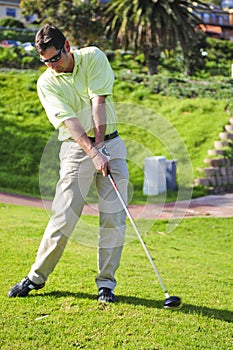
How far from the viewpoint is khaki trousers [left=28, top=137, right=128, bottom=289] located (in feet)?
15.1

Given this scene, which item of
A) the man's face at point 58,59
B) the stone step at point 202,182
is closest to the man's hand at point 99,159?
the man's face at point 58,59

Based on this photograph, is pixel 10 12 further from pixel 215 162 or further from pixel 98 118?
pixel 98 118

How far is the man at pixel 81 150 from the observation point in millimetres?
4465

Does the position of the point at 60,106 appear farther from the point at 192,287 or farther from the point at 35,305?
the point at 192,287

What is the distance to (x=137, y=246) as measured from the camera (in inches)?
299

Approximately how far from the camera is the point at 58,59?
442 cm

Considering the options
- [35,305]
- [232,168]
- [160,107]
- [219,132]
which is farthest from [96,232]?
[160,107]

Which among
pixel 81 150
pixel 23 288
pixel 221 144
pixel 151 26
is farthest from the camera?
pixel 151 26

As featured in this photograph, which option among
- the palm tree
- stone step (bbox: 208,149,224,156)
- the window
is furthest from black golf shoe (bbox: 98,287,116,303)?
the window

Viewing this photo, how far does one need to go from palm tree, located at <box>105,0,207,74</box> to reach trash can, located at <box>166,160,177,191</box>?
909cm

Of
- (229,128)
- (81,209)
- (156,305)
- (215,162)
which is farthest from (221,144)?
(81,209)

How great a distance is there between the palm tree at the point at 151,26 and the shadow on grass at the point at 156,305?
1679cm

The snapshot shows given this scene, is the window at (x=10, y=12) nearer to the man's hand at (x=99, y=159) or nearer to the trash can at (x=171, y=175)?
the trash can at (x=171, y=175)

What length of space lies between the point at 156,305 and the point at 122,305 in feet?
0.87
